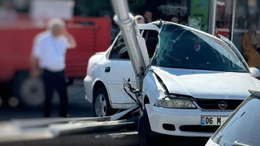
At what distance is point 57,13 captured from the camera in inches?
128

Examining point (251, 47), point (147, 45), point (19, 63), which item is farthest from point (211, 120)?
point (251, 47)

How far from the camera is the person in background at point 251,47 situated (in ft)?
40.1

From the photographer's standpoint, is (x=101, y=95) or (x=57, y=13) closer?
(x=57, y=13)

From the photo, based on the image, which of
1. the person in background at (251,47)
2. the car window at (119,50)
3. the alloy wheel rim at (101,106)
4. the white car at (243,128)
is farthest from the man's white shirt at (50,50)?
the person in background at (251,47)

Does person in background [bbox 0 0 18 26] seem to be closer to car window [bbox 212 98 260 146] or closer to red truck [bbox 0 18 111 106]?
red truck [bbox 0 18 111 106]

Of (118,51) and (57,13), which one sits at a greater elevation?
(57,13)

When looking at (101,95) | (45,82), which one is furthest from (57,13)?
(101,95)

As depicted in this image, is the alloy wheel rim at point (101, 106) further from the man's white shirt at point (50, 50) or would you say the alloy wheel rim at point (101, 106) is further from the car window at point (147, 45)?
the man's white shirt at point (50, 50)

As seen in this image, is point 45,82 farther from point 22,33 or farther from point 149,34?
point 149,34

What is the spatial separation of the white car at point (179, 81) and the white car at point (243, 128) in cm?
189

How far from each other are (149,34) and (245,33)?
535cm

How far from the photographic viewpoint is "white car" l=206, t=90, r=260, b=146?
12.9 ft

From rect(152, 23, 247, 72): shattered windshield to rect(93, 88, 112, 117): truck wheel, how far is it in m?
1.58

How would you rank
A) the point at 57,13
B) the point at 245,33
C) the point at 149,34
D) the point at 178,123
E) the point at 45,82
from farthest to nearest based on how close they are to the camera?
the point at 245,33
the point at 149,34
the point at 178,123
the point at 45,82
the point at 57,13
